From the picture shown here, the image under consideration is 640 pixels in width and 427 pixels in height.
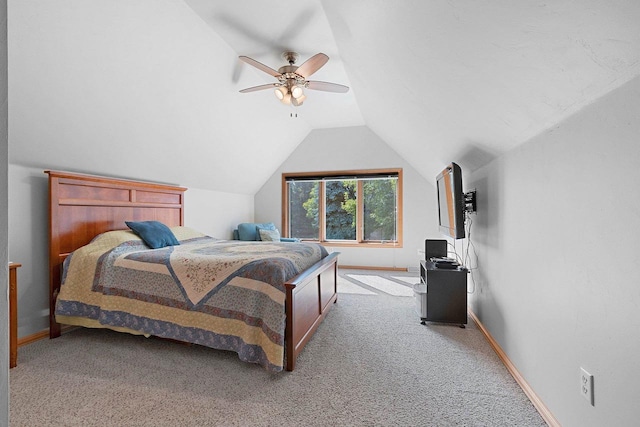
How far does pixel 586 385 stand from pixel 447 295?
162 centimetres

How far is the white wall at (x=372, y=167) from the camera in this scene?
17.9 feet

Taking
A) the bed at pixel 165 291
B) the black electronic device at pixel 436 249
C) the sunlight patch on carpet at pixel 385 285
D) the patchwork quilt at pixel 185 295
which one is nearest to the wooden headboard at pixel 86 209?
the bed at pixel 165 291

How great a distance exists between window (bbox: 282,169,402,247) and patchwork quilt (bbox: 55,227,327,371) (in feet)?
10.5

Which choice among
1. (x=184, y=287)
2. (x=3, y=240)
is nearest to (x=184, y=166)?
(x=184, y=287)

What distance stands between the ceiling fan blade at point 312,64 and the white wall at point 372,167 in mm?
2951

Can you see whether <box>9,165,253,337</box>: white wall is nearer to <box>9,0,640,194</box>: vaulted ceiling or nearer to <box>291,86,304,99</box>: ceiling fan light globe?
<box>9,0,640,194</box>: vaulted ceiling

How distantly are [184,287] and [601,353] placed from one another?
2419 mm

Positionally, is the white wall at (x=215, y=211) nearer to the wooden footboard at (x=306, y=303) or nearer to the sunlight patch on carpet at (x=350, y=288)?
the sunlight patch on carpet at (x=350, y=288)

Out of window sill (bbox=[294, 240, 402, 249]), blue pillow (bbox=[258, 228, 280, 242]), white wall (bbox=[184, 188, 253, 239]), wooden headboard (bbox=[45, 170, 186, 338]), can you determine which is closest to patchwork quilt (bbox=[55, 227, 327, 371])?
wooden headboard (bbox=[45, 170, 186, 338])

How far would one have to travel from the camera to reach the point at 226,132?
402cm

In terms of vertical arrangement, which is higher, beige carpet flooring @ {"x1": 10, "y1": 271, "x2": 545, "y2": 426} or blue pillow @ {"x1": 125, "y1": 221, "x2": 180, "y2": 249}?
blue pillow @ {"x1": 125, "y1": 221, "x2": 180, "y2": 249}

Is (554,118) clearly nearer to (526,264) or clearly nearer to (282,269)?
(526,264)

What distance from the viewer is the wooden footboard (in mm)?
2088

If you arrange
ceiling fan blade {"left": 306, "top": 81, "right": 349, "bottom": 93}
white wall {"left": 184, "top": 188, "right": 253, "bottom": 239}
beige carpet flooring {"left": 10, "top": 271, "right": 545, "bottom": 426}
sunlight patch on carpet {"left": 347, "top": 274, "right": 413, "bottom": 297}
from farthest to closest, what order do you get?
white wall {"left": 184, "top": 188, "right": 253, "bottom": 239}, sunlight patch on carpet {"left": 347, "top": 274, "right": 413, "bottom": 297}, ceiling fan blade {"left": 306, "top": 81, "right": 349, "bottom": 93}, beige carpet flooring {"left": 10, "top": 271, "right": 545, "bottom": 426}
